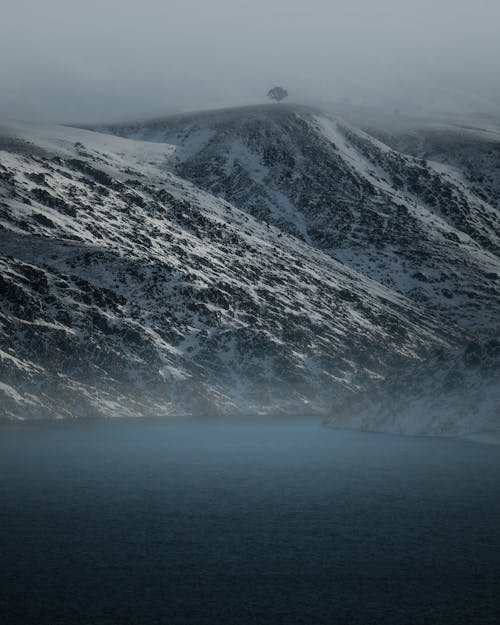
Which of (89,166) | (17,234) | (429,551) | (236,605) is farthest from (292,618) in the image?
(89,166)

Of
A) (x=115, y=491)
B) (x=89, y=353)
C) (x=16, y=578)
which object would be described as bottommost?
(x=89, y=353)

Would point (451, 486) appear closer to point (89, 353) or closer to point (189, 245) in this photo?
point (89, 353)

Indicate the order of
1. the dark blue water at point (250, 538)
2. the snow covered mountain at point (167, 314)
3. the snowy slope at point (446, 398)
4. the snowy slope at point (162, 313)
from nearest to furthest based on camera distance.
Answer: the dark blue water at point (250, 538), the snowy slope at point (446, 398), the snowy slope at point (162, 313), the snow covered mountain at point (167, 314)

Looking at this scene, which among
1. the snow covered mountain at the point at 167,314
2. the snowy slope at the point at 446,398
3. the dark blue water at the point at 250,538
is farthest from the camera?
the snow covered mountain at the point at 167,314

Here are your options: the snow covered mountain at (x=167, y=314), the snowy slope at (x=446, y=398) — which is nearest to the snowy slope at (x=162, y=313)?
the snow covered mountain at (x=167, y=314)

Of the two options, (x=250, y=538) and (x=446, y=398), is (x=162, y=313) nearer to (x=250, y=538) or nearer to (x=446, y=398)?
(x=446, y=398)

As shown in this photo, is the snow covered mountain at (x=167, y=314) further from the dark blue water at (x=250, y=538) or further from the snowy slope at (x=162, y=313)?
the dark blue water at (x=250, y=538)

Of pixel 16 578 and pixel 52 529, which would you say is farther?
pixel 52 529
